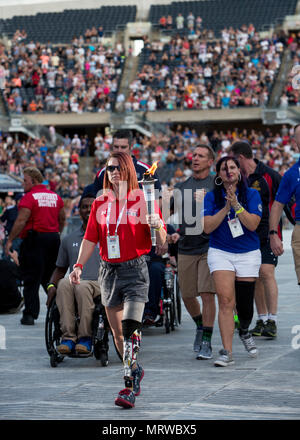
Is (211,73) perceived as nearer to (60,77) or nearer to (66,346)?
(60,77)

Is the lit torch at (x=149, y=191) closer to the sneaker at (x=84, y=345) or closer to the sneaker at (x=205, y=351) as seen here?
the sneaker at (x=84, y=345)

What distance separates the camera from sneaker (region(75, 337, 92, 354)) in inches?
279

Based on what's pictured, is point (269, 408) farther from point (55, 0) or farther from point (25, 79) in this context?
point (55, 0)

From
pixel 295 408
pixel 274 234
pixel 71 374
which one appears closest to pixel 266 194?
pixel 274 234

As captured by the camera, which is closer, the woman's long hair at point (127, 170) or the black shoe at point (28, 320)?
the woman's long hair at point (127, 170)

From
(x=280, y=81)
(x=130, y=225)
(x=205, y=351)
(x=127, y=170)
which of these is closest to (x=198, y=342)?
(x=205, y=351)

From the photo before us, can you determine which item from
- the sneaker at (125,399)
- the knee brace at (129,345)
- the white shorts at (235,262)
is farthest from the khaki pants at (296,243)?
the sneaker at (125,399)

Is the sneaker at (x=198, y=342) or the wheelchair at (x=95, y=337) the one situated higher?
the wheelchair at (x=95, y=337)

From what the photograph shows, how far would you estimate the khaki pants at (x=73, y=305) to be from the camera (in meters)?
7.20

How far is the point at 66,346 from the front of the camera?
7059 mm

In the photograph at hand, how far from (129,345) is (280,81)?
31828mm

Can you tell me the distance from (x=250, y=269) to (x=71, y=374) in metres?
1.67

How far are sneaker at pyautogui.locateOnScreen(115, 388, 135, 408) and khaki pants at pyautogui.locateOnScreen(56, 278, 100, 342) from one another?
72.9 inches

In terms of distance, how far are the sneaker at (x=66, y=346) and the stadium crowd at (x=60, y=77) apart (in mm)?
30484
